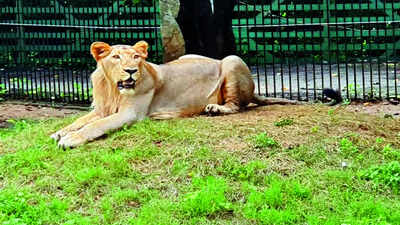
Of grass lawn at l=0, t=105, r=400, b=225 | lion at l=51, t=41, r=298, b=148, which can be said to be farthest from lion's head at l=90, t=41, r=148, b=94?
grass lawn at l=0, t=105, r=400, b=225

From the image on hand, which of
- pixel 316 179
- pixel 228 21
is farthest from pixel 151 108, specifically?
pixel 228 21

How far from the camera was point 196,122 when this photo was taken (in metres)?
8.67

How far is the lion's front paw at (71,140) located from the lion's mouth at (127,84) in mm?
768

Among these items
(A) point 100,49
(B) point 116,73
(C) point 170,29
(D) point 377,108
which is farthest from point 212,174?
(D) point 377,108

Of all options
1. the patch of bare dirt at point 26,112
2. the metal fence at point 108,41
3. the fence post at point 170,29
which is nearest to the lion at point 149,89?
the fence post at point 170,29

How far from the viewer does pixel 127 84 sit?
8.65 meters

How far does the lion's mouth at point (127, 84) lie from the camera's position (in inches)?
340

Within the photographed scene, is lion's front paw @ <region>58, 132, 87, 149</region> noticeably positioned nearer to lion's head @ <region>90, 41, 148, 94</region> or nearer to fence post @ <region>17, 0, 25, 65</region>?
lion's head @ <region>90, 41, 148, 94</region>

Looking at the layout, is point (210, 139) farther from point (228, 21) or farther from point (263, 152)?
point (228, 21)

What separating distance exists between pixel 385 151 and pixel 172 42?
423 centimetres

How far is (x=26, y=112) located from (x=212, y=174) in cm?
579

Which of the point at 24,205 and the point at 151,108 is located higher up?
the point at 151,108

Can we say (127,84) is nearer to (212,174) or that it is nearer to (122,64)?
(122,64)

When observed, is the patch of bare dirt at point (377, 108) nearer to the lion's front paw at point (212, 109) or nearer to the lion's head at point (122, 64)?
the lion's front paw at point (212, 109)
